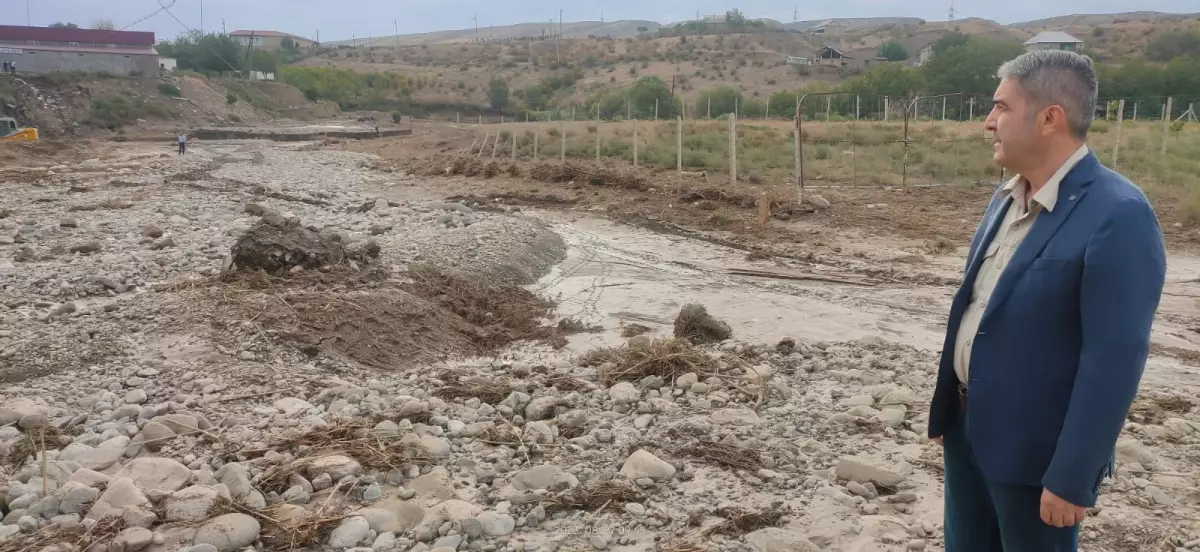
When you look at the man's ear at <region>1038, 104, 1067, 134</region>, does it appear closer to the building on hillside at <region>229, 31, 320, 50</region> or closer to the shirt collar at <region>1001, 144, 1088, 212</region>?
the shirt collar at <region>1001, 144, 1088, 212</region>

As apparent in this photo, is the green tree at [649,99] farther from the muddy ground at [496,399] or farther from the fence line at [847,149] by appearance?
the muddy ground at [496,399]

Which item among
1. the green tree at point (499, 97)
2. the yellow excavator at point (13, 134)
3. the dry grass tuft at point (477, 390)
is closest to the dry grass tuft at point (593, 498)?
the dry grass tuft at point (477, 390)

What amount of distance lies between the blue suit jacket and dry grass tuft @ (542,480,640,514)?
6.60 feet

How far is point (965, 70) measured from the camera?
39719mm

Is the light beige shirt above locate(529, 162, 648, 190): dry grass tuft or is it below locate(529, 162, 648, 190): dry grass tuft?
above

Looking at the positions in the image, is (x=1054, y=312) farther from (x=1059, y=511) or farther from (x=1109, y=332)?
(x=1059, y=511)

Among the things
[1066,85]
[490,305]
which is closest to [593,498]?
[1066,85]

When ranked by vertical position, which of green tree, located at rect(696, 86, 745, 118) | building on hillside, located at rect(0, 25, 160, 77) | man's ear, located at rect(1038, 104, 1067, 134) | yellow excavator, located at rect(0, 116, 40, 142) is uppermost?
building on hillside, located at rect(0, 25, 160, 77)

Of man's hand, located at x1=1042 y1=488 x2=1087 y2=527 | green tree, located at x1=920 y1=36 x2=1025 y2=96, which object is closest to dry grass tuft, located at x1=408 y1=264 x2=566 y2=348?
man's hand, located at x1=1042 y1=488 x2=1087 y2=527

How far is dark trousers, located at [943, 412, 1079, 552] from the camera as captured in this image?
200cm

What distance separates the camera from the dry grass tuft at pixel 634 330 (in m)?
7.35

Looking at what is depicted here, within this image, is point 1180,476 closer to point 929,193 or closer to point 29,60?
point 929,193

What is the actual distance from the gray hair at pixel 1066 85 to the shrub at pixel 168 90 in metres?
50.1

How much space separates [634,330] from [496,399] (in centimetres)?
237
